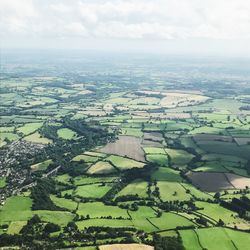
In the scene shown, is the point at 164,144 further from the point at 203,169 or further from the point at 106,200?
the point at 106,200

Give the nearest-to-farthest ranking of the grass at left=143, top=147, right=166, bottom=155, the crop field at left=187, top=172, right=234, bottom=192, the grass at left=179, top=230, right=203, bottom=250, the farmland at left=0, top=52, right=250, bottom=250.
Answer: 1. the grass at left=179, top=230, right=203, bottom=250
2. the farmland at left=0, top=52, right=250, bottom=250
3. the crop field at left=187, top=172, right=234, bottom=192
4. the grass at left=143, top=147, right=166, bottom=155

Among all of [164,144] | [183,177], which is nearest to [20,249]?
[183,177]

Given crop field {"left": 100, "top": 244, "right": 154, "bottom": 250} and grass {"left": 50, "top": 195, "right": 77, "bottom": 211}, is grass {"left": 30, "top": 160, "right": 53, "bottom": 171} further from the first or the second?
crop field {"left": 100, "top": 244, "right": 154, "bottom": 250}

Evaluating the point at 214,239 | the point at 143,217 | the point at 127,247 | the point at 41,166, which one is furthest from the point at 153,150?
the point at 127,247

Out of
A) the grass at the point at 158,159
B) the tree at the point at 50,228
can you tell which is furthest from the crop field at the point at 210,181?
the tree at the point at 50,228

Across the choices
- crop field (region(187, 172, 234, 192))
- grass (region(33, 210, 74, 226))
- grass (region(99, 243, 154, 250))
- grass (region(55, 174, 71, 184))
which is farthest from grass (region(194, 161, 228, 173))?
grass (region(99, 243, 154, 250))

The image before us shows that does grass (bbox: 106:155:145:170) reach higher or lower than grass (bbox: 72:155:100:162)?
higher
